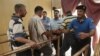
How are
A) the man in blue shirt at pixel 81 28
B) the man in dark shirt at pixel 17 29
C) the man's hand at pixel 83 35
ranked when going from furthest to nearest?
the man in blue shirt at pixel 81 28 → the man's hand at pixel 83 35 → the man in dark shirt at pixel 17 29

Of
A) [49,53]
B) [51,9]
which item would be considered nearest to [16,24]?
[49,53]

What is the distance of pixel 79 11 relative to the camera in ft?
9.77

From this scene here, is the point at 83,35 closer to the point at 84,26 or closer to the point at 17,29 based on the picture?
the point at 84,26

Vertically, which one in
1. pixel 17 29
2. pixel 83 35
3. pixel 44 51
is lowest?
pixel 44 51

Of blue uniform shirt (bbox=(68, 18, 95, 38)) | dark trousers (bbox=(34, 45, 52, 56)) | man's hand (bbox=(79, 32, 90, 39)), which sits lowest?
dark trousers (bbox=(34, 45, 52, 56))

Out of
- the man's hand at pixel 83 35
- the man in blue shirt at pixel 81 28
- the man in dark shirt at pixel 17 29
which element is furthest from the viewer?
the man in blue shirt at pixel 81 28

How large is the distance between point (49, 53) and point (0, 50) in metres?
1.73

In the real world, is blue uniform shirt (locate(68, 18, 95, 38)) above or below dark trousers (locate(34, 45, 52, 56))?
above

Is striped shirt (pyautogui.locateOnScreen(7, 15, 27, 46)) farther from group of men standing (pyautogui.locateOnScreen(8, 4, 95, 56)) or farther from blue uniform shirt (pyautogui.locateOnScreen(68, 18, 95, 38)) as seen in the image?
blue uniform shirt (pyautogui.locateOnScreen(68, 18, 95, 38))

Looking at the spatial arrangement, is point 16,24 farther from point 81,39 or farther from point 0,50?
point 0,50

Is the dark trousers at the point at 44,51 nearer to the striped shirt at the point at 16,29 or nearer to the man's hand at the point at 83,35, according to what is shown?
the man's hand at the point at 83,35

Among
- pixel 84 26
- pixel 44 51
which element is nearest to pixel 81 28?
pixel 84 26

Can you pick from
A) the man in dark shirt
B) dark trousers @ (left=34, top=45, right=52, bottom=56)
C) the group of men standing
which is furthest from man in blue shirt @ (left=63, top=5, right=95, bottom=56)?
the man in dark shirt

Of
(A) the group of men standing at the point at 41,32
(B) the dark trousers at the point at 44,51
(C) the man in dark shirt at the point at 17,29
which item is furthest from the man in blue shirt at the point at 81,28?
(C) the man in dark shirt at the point at 17,29
